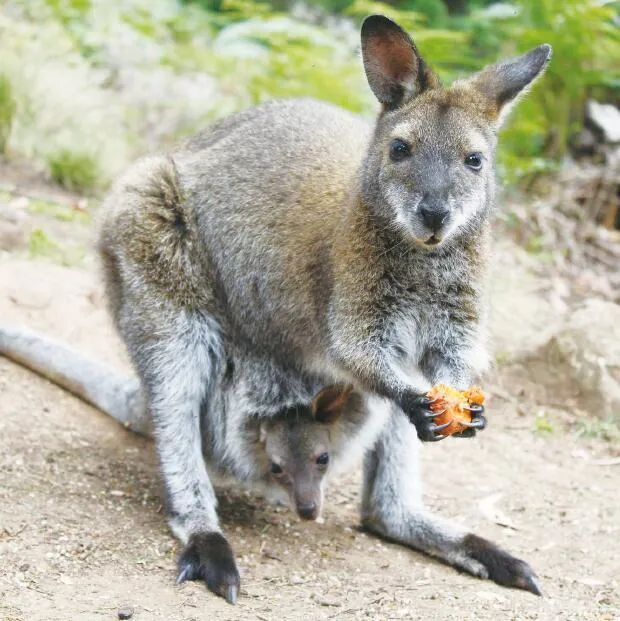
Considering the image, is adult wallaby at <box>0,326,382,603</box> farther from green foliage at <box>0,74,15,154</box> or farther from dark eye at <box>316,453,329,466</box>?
green foliage at <box>0,74,15,154</box>

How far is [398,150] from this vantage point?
4.04 metres

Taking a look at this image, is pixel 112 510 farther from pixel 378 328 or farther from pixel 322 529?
pixel 378 328

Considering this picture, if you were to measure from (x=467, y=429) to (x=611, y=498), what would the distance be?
6.55ft

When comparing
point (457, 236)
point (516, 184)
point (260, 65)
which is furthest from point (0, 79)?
point (457, 236)

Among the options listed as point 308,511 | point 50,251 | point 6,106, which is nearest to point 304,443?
point 308,511

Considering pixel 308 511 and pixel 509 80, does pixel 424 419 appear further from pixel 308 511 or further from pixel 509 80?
pixel 509 80

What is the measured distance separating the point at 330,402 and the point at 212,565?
0.98 metres

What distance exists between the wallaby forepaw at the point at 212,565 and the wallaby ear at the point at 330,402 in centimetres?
76

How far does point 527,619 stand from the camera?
398 centimetres

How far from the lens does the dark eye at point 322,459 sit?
4.71 m

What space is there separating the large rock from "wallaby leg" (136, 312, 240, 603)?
282 centimetres

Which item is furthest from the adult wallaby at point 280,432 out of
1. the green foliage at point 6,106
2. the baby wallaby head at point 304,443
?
the green foliage at point 6,106

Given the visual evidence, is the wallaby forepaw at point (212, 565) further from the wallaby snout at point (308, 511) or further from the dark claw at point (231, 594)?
the wallaby snout at point (308, 511)

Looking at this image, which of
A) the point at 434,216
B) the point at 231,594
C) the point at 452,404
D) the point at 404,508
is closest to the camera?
the point at 434,216
